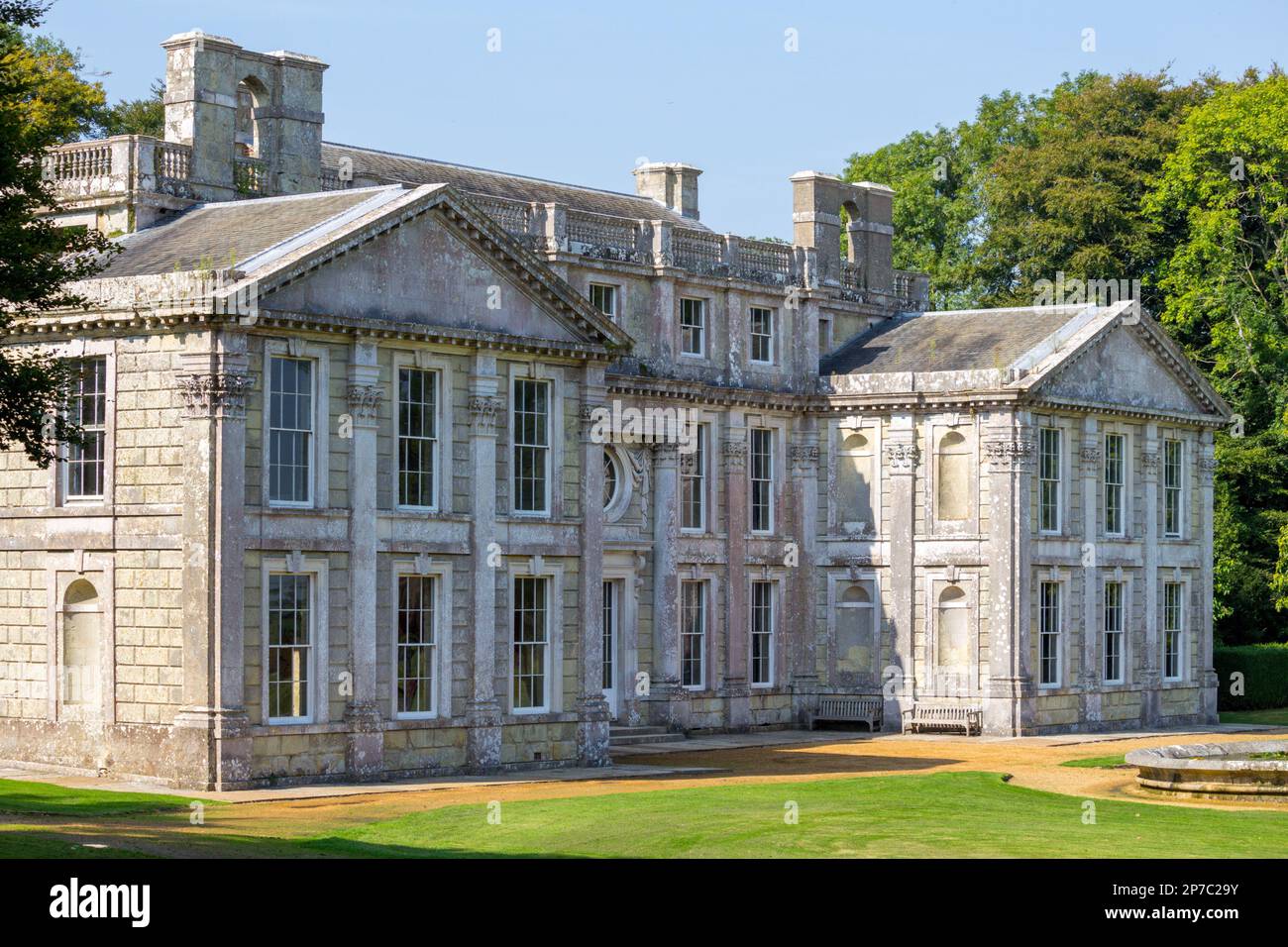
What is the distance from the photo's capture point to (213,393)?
31203mm

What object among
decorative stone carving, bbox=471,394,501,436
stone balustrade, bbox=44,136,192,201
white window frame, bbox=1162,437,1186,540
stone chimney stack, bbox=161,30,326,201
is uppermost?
stone chimney stack, bbox=161,30,326,201

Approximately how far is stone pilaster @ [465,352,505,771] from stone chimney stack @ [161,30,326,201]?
21.9ft

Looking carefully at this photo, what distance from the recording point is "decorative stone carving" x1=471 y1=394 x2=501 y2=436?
34.9 m

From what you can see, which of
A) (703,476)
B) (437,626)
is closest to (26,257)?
(437,626)

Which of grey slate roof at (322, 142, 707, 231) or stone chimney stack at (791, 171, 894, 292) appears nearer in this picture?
grey slate roof at (322, 142, 707, 231)

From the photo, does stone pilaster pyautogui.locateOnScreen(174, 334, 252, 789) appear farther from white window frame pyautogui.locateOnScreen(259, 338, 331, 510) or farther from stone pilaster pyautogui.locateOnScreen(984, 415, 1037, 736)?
stone pilaster pyautogui.locateOnScreen(984, 415, 1037, 736)

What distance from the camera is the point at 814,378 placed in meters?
48.2

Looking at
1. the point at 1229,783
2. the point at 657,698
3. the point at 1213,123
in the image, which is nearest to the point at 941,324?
the point at 657,698

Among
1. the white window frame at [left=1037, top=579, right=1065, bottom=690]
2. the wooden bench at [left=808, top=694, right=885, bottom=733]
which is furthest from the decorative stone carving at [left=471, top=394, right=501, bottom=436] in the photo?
the white window frame at [left=1037, top=579, right=1065, bottom=690]

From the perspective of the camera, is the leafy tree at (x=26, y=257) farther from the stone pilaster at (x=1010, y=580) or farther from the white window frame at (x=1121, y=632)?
the white window frame at (x=1121, y=632)

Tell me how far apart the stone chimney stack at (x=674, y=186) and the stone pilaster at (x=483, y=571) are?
62.0ft

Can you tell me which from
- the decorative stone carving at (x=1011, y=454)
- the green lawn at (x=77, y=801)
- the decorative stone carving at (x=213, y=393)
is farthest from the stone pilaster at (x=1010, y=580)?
the green lawn at (x=77, y=801)

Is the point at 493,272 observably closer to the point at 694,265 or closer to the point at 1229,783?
the point at 694,265

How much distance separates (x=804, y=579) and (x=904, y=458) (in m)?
3.57
